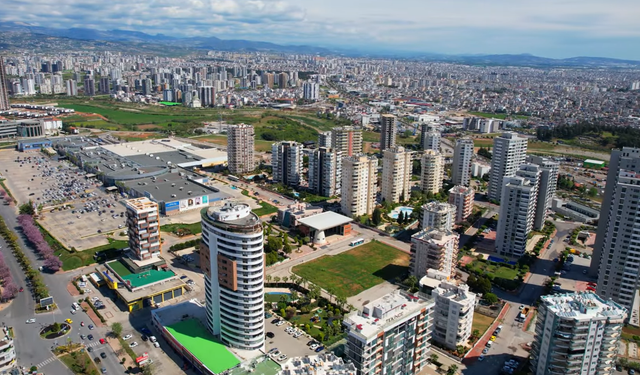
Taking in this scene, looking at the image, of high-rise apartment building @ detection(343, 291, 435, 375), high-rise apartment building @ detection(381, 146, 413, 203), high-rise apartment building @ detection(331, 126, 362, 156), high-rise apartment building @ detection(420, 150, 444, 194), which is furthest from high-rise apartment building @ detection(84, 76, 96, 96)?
high-rise apartment building @ detection(343, 291, 435, 375)

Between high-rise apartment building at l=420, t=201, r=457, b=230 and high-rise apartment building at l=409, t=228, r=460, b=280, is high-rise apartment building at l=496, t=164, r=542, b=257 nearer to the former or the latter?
high-rise apartment building at l=420, t=201, r=457, b=230

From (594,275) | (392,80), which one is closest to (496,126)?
(594,275)

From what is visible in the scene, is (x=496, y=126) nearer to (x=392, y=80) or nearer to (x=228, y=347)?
(x=228, y=347)

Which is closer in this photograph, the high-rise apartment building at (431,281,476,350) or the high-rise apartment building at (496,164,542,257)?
the high-rise apartment building at (431,281,476,350)

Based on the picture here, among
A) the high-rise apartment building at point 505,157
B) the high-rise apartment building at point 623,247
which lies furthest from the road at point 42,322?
the high-rise apartment building at point 505,157

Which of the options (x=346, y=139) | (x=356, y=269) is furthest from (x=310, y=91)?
(x=356, y=269)

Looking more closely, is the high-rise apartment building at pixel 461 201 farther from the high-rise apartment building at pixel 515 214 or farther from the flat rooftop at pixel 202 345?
the flat rooftop at pixel 202 345
